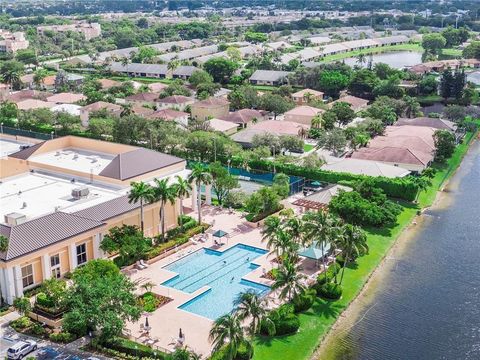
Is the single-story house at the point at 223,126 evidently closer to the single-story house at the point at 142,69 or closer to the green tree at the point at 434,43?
the single-story house at the point at 142,69

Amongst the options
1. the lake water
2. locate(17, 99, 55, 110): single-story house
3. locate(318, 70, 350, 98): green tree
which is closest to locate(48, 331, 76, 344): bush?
locate(17, 99, 55, 110): single-story house

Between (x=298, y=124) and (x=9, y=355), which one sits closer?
(x=9, y=355)

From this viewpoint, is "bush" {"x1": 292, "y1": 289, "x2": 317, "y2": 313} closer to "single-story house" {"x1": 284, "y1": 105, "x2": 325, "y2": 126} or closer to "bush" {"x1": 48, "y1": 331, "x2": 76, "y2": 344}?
"bush" {"x1": 48, "y1": 331, "x2": 76, "y2": 344}

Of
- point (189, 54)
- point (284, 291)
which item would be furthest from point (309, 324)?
point (189, 54)

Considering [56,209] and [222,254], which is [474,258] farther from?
[56,209]

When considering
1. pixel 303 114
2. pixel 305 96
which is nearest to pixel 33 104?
pixel 303 114

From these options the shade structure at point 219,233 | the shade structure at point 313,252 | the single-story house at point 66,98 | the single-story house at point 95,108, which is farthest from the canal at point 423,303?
the single-story house at point 66,98
